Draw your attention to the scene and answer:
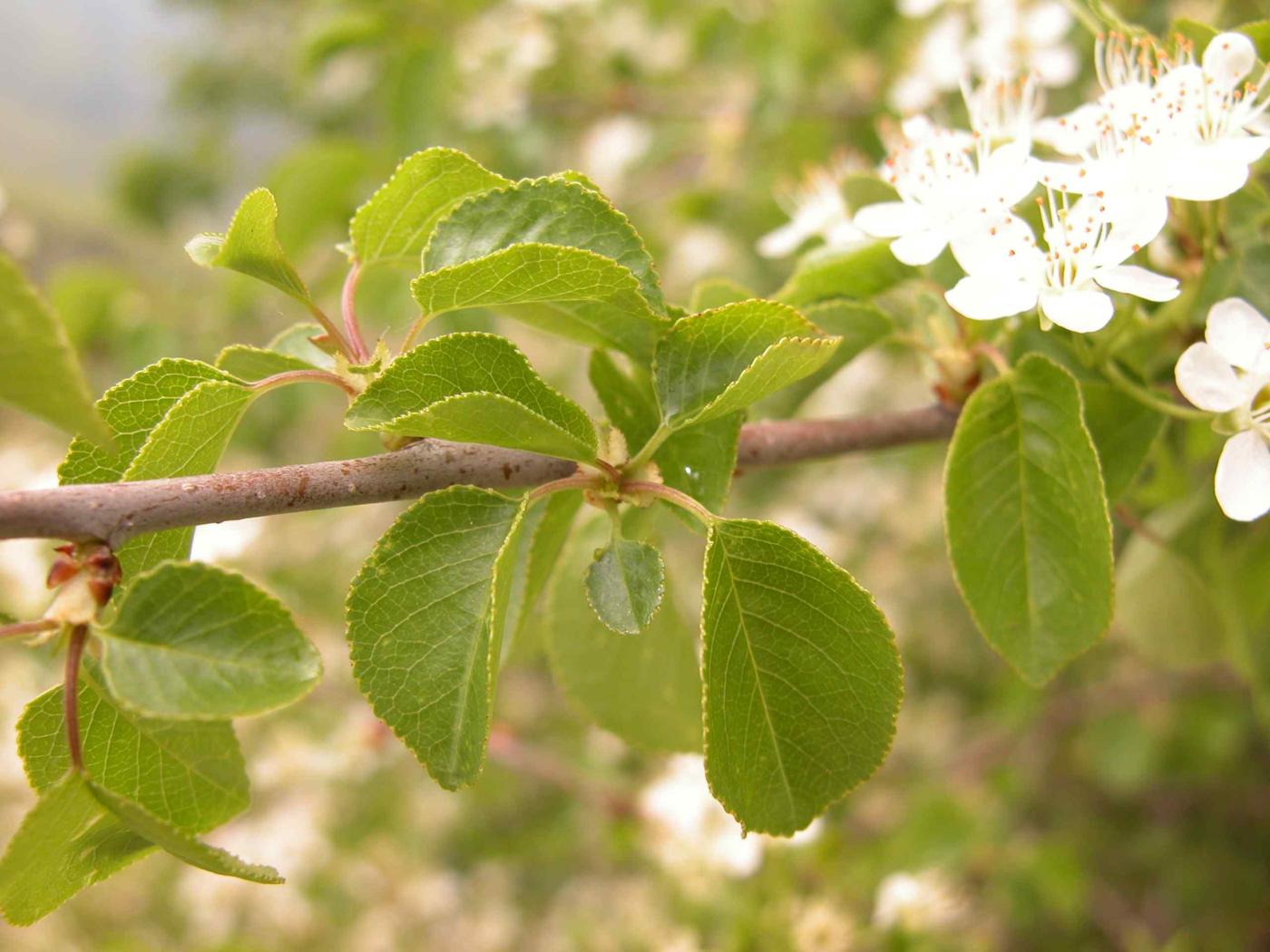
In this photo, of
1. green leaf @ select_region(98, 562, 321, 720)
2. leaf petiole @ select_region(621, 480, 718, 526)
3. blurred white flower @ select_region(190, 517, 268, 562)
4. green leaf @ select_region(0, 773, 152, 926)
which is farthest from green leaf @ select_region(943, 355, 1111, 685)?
blurred white flower @ select_region(190, 517, 268, 562)

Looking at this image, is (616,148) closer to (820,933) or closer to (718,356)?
(820,933)

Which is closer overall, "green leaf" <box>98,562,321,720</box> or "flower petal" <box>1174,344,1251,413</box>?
"green leaf" <box>98,562,321,720</box>

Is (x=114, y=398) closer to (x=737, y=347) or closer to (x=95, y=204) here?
(x=737, y=347)

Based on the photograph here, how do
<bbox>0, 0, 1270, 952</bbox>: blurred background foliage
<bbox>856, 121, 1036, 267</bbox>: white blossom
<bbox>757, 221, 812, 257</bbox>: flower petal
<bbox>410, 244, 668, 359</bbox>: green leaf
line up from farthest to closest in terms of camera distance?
1. <bbox>0, 0, 1270, 952</bbox>: blurred background foliage
2. <bbox>757, 221, 812, 257</bbox>: flower petal
3. <bbox>856, 121, 1036, 267</bbox>: white blossom
4. <bbox>410, 244, 668, 359</bbox>: green leaf

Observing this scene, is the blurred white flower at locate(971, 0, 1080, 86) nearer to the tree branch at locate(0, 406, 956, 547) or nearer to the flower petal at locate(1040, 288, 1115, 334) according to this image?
the flower petal at locate(1040, 288, 1115, 334)

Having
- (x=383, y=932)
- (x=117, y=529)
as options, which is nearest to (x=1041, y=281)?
(x=117, y=529)

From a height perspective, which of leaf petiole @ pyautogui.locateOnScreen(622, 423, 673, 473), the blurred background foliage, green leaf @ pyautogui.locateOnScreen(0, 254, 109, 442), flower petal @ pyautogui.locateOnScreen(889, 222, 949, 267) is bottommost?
the blurred background foliage

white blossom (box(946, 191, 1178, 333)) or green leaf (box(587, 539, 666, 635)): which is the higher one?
white blossom (box(946, 191, 1178, 333))
